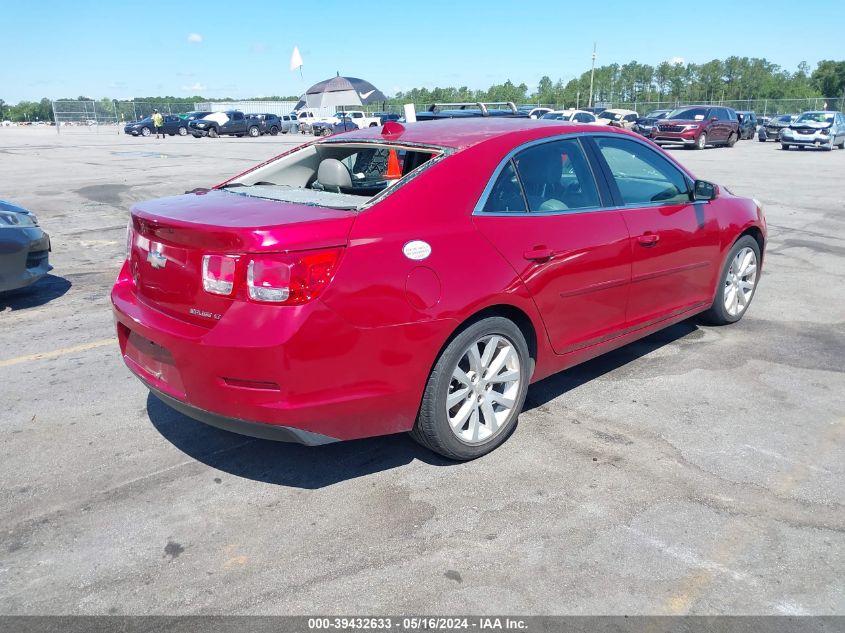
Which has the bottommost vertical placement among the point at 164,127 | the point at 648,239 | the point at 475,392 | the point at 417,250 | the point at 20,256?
the point at 475,392

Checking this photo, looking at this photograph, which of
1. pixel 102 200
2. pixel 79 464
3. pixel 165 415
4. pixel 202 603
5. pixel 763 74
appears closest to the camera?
pixel 202 603

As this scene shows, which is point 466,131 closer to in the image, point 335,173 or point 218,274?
point 335,173

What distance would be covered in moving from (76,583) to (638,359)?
382cm

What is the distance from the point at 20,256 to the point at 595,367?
486 centimetres

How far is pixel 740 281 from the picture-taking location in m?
5.68

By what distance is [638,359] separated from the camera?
5086mm

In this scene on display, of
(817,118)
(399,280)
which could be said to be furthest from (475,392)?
(817,118)

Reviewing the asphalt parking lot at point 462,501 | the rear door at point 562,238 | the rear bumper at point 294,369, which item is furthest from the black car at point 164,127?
the rear bumper at point 294,369

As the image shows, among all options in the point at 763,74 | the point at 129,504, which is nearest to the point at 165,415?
the point at 129,504

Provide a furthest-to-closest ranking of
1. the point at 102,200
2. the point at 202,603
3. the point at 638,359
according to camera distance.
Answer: the point at 102,200 → the point at 638,359 → the point at 202,603

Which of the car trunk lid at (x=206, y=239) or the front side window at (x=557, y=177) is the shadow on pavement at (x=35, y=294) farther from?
the front side window at (x=557, y=177)

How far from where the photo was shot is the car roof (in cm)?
378

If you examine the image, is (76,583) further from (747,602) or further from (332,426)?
(747,602)

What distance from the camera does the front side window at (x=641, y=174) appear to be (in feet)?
14.5
